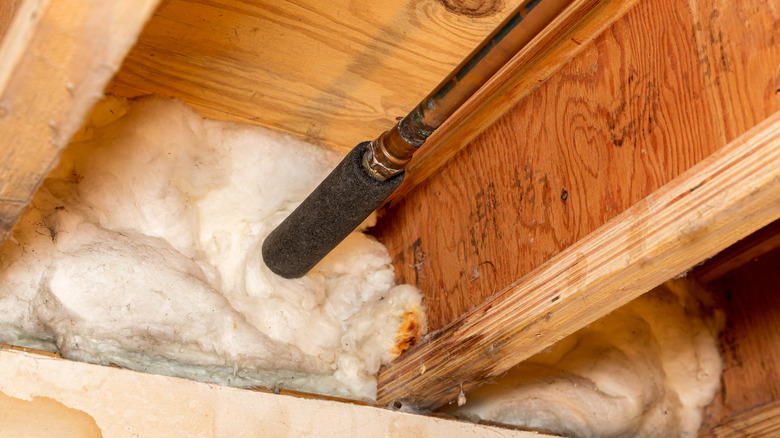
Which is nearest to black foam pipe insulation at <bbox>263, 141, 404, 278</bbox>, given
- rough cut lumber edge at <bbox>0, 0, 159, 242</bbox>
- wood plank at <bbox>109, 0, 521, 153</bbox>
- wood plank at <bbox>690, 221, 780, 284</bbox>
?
wood plank at <bbox>109, 0, 521, 153</bbox>

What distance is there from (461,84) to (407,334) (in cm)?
50

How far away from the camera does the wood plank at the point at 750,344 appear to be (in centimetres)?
145

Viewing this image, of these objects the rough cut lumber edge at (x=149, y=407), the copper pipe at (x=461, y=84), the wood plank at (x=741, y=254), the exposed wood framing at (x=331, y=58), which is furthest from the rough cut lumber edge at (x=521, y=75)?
the wood plank at (x=741, y=254)

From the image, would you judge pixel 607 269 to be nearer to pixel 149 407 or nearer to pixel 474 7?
pixel 474 7

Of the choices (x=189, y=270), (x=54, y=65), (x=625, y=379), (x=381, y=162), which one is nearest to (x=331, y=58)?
(x=381, y=162)

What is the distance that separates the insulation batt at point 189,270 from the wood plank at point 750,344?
84 cm

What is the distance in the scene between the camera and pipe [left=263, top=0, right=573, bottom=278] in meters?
0.72

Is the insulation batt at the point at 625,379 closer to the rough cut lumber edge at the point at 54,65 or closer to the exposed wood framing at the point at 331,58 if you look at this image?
the exposed wood framing at the point at 331,58

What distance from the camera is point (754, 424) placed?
1417 millimetres

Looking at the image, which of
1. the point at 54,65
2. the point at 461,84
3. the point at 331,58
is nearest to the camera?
the point at 54,65

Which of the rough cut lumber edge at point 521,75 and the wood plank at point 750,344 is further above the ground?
the rough cut lumber edge at point 521,75

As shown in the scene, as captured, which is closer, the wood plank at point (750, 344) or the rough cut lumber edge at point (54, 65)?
the rough cut lumber edge at point (54, 65)

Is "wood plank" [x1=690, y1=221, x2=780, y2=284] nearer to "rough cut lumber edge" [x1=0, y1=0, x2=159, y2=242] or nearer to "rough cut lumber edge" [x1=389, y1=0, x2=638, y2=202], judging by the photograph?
"rough cut lumber edge" [x1=389, y1=0, x2=638, y2=202]

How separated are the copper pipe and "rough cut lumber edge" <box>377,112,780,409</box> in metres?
0.22
